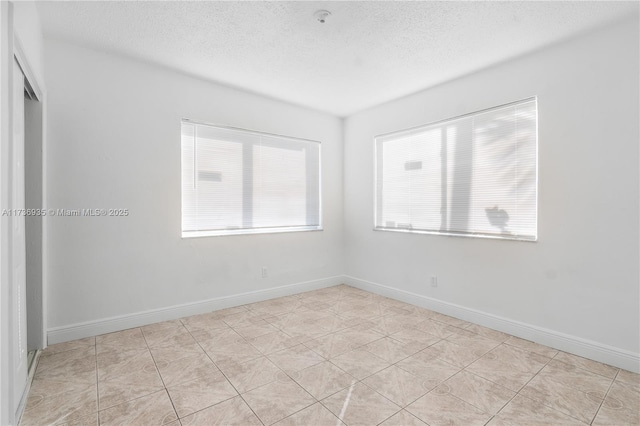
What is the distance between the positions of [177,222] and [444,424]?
307 centimetres

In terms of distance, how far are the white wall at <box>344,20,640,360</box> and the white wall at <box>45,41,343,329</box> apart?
266 cm

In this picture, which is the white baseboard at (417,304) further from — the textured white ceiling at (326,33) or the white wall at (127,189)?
the textured white ceiling at (326,33)

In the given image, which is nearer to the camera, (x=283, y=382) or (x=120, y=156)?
(x=283, y=382)

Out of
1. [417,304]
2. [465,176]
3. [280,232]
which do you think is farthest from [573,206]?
[280,232]

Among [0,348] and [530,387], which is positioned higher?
[0,348]

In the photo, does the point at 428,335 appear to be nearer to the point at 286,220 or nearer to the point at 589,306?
the point at 589,306

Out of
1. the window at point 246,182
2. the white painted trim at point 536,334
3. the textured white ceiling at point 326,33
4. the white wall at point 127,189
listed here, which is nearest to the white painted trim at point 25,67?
the white wall at point 127,189

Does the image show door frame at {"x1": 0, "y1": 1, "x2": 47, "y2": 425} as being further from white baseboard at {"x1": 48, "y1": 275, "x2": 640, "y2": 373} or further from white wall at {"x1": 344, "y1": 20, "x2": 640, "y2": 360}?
white wall at {"x1": 344, "y1": 20, "x2": 640, "y2": 360}

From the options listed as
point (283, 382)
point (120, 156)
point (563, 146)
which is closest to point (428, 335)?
point (283, 382)

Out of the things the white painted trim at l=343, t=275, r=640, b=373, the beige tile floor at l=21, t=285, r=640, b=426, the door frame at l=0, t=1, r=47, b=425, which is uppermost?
the door frame at l=0, t=1, r=47, b=425

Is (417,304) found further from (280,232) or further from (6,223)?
(6,223)

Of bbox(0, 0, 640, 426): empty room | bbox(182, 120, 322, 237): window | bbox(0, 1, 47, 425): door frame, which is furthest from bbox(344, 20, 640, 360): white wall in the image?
bbox(0, 1, 47, 425): door frame

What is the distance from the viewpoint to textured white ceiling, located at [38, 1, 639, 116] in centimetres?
236

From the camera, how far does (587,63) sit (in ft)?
8.67
